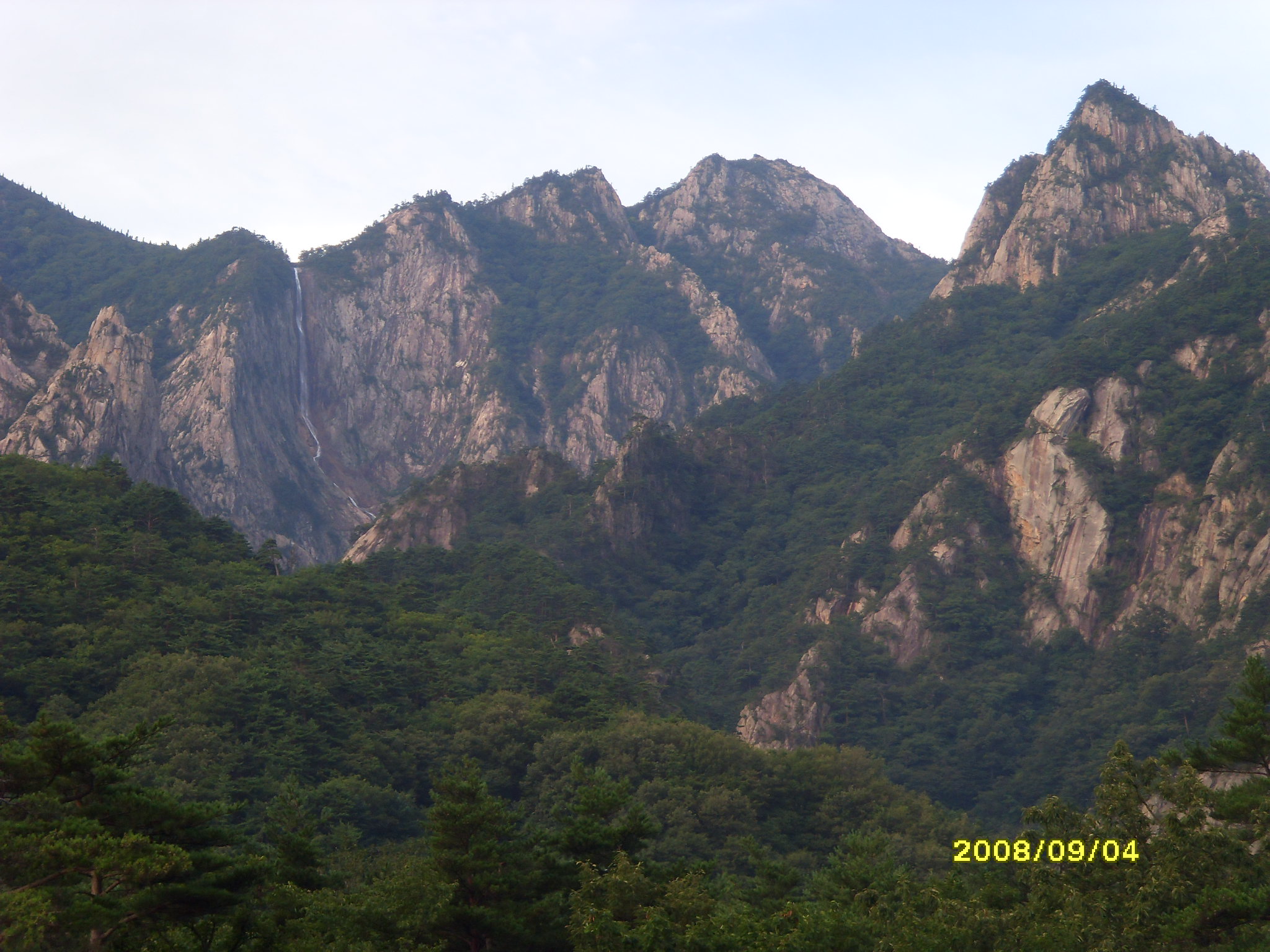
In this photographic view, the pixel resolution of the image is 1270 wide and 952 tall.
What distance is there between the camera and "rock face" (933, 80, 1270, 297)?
4936 inches

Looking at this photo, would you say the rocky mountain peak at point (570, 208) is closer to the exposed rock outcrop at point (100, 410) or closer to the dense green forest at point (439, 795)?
the exposed rock outcrop at point (100, 410)

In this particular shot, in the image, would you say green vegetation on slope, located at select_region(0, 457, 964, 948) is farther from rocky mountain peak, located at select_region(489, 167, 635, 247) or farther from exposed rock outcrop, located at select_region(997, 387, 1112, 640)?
rocky mountain peak, located at select_region(489, 167, 635, 247)

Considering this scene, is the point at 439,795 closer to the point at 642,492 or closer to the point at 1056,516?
the point at 1056,516

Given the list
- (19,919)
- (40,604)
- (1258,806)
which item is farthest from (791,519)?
(19,919)

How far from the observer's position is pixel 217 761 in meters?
50.1

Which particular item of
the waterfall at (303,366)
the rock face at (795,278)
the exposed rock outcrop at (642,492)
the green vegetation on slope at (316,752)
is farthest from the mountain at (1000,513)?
the waterfall at (303,366)

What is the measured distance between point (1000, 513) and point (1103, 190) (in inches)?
1845

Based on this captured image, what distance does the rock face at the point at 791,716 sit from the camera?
86.5 metres

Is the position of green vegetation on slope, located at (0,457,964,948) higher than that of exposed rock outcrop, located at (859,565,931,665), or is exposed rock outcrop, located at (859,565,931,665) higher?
exposed rock outcrop, located at (859,565,931,665)

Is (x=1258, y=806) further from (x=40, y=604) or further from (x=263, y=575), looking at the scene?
(x=263, y=575)

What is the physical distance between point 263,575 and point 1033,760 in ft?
158

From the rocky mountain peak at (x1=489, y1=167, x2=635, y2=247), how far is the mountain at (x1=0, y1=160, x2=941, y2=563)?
1.22 feet

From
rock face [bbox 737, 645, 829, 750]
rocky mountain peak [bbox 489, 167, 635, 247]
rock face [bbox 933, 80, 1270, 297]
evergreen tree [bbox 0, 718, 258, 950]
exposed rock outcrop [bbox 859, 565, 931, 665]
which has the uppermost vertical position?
rocky mountain peak [bbox 489, 167, 635, 247]

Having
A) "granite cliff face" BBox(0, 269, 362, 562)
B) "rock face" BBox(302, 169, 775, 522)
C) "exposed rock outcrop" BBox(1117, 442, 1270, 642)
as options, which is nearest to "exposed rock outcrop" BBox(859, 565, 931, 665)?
"exposed rock outcrop" BBox(1117, 442, 1270, 642)
